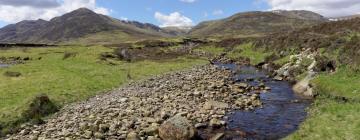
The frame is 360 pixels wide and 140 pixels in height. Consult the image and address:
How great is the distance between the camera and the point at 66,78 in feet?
182

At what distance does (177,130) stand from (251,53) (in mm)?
73298

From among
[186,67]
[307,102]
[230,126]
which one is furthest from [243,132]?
[186,67]

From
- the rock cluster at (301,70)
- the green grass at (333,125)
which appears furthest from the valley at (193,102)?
the rock cluster at (301,70)

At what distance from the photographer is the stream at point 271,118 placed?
3084 cm

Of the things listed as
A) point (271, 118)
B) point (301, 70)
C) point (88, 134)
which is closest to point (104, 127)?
point (88, 134)

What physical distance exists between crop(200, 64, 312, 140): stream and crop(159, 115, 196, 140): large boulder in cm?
296

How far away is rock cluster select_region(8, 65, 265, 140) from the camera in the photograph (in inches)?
1151

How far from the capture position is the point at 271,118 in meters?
35.7

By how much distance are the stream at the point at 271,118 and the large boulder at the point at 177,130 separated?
2.96m

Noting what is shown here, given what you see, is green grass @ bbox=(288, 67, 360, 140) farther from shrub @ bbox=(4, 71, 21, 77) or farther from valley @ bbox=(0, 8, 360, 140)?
shrub @ bbox=(4, 71, 21, 77)

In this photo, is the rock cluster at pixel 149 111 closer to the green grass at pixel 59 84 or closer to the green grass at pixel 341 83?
the green grass at pixel 59 84

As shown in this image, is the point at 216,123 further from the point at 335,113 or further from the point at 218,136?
the point at 335,113

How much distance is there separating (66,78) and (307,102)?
3102cm

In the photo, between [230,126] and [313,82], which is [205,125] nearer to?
[230,126]
